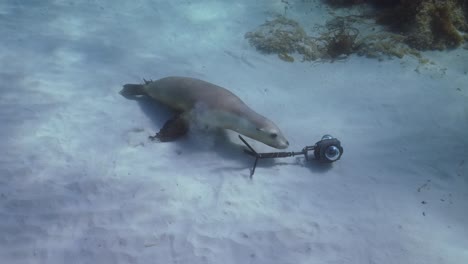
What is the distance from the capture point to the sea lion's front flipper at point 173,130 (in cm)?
472

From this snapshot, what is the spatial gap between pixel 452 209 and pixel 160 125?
13.5 feet

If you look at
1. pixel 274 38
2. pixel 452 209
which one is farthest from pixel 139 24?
pixel 452 209

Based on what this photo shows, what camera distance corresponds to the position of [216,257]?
322cm

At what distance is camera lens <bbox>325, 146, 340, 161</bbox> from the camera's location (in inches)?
174

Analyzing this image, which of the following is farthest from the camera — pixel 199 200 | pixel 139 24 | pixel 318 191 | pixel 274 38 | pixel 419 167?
pixel 139 24

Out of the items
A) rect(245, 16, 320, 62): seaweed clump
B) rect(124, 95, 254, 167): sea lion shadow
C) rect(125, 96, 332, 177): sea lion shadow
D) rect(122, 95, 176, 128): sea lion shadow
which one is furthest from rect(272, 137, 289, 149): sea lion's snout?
rect(245, 16, 320, 62): seaweed clump

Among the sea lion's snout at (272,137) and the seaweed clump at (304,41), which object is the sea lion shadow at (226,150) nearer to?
the sea lion's snout at (272,137)

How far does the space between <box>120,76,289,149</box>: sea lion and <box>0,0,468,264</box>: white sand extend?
252 mm

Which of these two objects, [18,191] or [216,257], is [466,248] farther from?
[18,191]

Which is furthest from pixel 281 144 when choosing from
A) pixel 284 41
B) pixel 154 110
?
pixel 284 41

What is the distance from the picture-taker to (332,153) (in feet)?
A: 14.6

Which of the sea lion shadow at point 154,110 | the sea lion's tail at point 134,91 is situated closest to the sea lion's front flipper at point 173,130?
the sea lion shadow at point 154,110

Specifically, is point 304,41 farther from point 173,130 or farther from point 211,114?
point 173,130

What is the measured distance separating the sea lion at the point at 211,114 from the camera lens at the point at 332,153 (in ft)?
1.81
